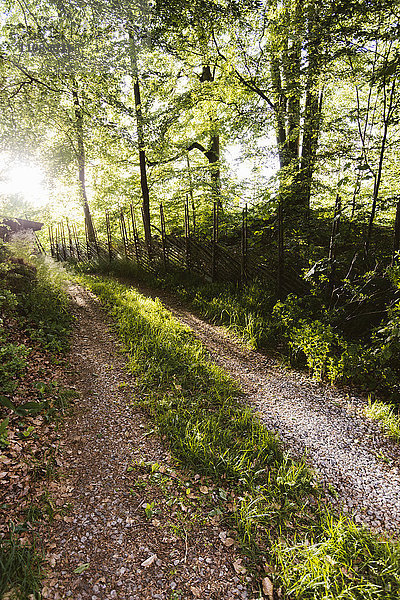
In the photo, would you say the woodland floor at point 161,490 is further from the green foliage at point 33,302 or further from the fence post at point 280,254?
the fence post at point 280,254

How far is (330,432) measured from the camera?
3428mm

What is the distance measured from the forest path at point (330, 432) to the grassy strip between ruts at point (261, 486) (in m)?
0.23

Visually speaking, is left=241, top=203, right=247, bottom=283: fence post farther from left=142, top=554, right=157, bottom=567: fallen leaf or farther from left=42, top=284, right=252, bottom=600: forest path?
left=142, top=554, right=157, bottom=567: fallen leaf

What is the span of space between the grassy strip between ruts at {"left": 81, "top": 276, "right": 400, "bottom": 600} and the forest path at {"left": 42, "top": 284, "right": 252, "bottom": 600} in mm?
209

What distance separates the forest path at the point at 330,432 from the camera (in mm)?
2611

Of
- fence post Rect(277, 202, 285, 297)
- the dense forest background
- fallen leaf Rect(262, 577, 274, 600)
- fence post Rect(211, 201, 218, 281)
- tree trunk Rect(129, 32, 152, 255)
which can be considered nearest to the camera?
fallen leaf Rect(262, 577, 274, 600)

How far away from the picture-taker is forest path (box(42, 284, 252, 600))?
6.52 feet

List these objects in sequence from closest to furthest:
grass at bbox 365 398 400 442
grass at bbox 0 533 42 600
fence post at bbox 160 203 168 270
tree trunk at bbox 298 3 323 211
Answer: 1. grass at bbox 0 533 42 600
2. grass at bbox 365 398 400 442
3. tree trunk at bbox 298 3 323 211
4. fence post at bbox 160 203 168 270

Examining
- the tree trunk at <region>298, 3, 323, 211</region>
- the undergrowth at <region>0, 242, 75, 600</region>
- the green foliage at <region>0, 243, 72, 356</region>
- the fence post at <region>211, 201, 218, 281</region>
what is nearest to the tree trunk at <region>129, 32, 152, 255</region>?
the fence post at <region>211, 201, 218, 281</region>

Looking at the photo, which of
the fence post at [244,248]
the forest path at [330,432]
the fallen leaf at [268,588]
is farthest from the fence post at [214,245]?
the fallen leaf at [268,588]

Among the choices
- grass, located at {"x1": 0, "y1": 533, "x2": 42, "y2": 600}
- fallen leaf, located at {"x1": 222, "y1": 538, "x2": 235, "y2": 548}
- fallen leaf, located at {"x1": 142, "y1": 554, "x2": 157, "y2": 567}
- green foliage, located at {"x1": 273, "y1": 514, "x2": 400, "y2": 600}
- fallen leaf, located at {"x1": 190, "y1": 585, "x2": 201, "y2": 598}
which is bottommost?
fallen leaf, located at {"x1": 190, "y1": 585, "x2": 201, "y2": 598}

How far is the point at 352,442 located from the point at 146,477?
2.32 m

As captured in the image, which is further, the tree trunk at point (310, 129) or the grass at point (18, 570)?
the tree trunk at point (310, 129)

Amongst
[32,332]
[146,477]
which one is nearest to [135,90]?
[32,332]
